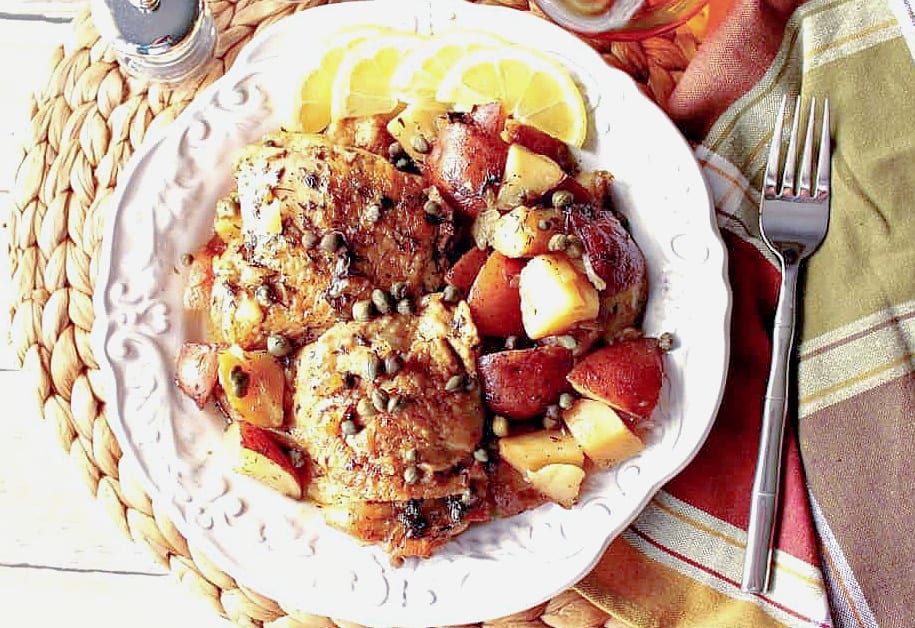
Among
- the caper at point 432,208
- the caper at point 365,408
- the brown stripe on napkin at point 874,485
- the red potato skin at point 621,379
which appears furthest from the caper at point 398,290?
the brown stripe on napkin at point 874,485

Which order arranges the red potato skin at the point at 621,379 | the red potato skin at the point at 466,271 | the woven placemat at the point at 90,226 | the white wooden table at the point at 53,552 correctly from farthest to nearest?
the white wooden table at the point at 53,552
the woven placemat at the point at 90,226
the red potato skin at the point at 466,271
the red potato skin at the point at 621,379

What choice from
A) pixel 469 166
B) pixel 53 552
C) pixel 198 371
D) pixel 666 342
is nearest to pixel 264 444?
pixel 198 371

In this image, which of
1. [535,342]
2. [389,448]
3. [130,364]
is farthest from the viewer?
[130,364]

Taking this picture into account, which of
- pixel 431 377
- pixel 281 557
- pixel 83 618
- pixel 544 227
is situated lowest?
pixel 83 618

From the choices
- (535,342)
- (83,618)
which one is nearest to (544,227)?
(535,342)

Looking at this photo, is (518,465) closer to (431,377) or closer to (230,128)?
(431,377)

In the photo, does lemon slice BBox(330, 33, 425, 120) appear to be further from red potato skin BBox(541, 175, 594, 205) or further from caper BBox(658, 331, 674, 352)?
caper BBox(658, 331, 674, 352)

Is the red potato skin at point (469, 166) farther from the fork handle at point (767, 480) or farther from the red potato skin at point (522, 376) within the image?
the fork handle at point (767, 480)
